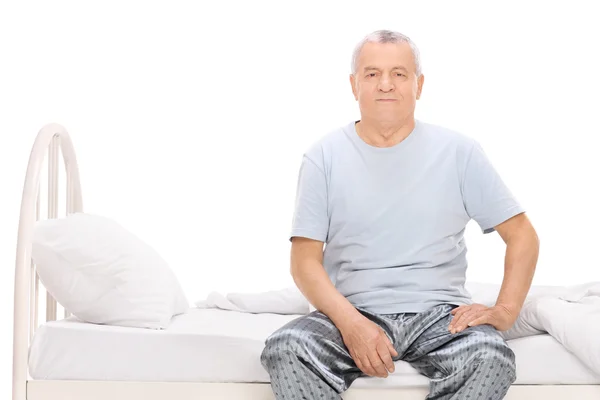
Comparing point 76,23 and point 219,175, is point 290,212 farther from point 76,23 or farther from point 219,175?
point 76,23

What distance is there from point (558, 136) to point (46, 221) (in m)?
1.94

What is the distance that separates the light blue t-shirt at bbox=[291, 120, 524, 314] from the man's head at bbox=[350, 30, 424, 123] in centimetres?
9

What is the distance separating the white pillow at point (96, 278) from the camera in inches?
86.5

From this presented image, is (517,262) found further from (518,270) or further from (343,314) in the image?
(343,314)

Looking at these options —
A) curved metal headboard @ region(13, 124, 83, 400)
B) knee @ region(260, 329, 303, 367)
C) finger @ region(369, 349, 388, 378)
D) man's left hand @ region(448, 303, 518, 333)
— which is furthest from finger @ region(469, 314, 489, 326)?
curved metal headboard @ region(13, 124, 83, 400)

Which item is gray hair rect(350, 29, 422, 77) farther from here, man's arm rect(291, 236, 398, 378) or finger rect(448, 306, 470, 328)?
finger rect(448, 306, 470, 328)

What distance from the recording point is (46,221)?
7.51 ft

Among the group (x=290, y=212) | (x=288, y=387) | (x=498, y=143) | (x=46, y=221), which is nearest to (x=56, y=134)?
(x=46, y=221)

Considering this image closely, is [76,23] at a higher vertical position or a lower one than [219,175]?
higher

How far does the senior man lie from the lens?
1979mm

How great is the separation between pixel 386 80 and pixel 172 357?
0.85 metres

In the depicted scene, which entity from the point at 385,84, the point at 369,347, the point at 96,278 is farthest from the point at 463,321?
the point at 96,278

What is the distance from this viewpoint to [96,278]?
2.24 metres

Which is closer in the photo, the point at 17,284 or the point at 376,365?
the point at 376,365
